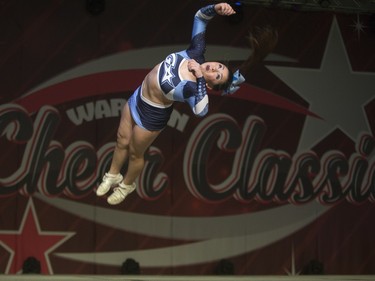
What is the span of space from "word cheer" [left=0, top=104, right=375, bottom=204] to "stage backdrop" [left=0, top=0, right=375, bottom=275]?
0.01m

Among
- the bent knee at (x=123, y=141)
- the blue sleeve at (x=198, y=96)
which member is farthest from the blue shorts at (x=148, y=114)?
the blue sleeve at (x=198, y=96)

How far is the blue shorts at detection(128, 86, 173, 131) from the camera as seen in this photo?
3902 millimetres

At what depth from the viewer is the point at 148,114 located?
154 inches

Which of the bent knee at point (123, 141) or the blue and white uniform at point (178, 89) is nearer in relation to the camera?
the blue and white uniform at point (178, 89)

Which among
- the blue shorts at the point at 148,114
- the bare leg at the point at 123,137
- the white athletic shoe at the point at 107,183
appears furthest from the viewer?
the white athletic shoe at the point at 107,183

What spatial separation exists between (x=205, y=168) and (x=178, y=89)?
343 centimetres

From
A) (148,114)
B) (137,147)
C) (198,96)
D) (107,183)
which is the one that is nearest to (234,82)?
(198,96)

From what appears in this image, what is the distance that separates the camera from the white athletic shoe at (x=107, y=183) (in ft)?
13.7

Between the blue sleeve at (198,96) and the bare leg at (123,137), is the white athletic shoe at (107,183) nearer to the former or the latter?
the bare leg at (123,137)

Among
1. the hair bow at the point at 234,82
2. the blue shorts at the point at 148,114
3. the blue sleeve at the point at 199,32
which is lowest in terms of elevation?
the blue shorts at the point at 148,114

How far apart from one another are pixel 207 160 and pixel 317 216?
1413mm

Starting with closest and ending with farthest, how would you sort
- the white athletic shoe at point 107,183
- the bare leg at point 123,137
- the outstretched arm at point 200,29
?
the outstretched arm at point 200,29 < the bare leg at point 123,137 < the white athletic shoe at point 107,183

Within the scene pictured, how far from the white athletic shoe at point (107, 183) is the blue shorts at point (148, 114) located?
18.2 inches

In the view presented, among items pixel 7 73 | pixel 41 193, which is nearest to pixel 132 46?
pixel 7 73
